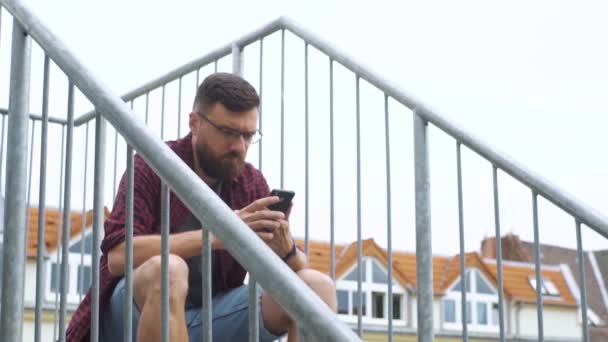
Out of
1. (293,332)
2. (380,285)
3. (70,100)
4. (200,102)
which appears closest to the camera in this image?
(70,100)

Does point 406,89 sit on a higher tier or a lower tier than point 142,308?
higher

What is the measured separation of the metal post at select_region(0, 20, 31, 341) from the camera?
235cm

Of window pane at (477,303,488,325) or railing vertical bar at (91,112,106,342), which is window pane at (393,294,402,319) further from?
window pane at (477,303,488,325)

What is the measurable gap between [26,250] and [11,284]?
0.09m

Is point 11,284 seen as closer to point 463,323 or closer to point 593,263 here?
point 463,323

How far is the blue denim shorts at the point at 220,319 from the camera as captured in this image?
2594 millimetres

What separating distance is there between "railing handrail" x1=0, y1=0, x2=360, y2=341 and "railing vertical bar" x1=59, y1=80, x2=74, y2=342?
101 millimetres

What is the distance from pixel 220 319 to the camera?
2.72 meters

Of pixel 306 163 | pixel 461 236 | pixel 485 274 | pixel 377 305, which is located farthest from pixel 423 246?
pixel 485 274

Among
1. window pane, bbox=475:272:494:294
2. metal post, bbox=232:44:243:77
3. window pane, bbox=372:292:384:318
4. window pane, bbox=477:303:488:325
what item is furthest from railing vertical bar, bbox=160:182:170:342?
window pane, bbox=477:303:488:325

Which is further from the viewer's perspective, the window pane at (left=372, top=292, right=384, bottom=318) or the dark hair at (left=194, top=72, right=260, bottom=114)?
the window pane at (left=372, top=292, right=384, bottom=318)

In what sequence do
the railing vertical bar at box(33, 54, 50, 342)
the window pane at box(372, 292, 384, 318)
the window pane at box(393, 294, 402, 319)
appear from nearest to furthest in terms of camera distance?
the railing vertical bar at box(33, 54, 50, 342) < the window pane at box(393, 294, 402, 319) < the window pane at box(372, 292, 384, 318)

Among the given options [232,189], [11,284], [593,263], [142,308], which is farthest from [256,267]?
[593,263]

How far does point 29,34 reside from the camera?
2447 millimetres
